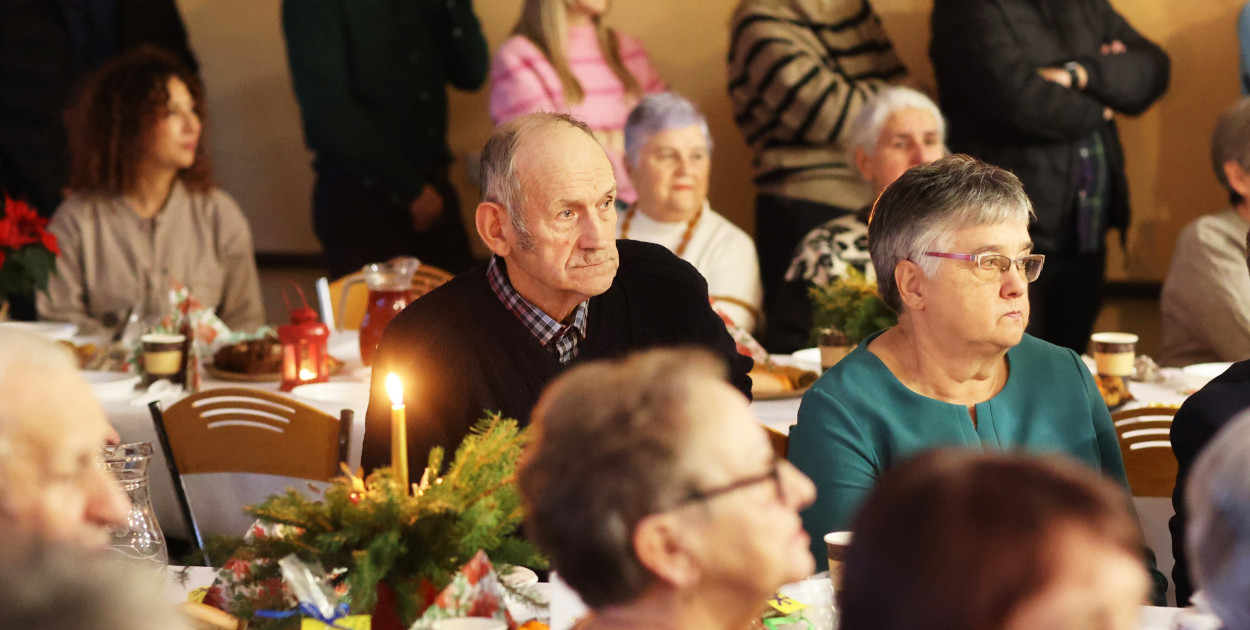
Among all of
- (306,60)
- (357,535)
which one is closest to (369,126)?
(306,60)

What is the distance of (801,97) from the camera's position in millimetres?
5137

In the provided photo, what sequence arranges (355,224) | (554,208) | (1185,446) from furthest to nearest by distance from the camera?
(355,224), (554,208), (1185,446)

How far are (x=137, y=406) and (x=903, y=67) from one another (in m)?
3.65

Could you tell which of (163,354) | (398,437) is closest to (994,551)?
(398,437)

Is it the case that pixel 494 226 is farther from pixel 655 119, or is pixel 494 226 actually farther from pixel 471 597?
pixel 655 119

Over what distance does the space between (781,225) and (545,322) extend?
3.19m

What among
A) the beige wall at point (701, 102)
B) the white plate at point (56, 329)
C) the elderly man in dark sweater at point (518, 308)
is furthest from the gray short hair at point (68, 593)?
the beige wall at point (701, 102)

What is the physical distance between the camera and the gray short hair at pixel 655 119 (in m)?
4.44

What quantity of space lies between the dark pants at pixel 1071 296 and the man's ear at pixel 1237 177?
4.33 feet

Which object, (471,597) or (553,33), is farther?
(553,33)

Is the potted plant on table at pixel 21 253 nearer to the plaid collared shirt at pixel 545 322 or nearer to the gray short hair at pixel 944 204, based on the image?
the plaid collared shirt at pixel 545 322

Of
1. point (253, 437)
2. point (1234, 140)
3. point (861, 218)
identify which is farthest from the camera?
point (861, 218)

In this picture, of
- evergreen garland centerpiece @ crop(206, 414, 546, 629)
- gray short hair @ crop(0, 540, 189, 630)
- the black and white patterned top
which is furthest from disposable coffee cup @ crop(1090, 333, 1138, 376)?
gray short hair @ crop(0, 540, 189, 630)

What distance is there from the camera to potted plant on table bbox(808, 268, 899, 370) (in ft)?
10.6
